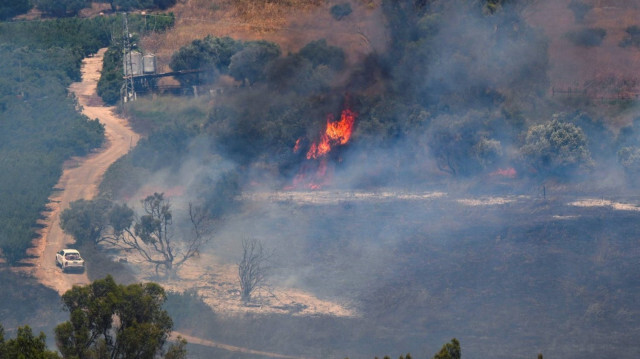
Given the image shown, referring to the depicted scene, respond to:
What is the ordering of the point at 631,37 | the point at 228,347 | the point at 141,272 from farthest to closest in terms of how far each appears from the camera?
the point at 631,37, the point at 141,272, the point at 228,347

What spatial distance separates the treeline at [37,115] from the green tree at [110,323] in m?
25.2

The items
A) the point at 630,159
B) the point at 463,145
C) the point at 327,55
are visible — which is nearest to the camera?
the point at 630,159

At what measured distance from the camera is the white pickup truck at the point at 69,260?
66375 mm

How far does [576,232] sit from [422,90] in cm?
2267

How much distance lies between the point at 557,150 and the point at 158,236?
3084 centimetres

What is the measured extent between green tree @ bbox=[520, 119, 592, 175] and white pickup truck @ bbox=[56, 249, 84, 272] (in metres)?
34.1

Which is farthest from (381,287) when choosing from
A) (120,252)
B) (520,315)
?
(120,252)

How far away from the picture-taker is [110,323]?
145 feet

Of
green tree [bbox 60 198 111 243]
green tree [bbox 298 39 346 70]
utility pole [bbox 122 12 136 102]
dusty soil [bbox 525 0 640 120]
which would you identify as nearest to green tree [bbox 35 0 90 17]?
utility pole [bbox 122 12 136 102]

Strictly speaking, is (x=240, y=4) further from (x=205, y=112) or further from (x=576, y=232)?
(x=576, y=232)

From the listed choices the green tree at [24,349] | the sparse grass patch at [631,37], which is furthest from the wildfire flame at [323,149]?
the green tree at [24,349]

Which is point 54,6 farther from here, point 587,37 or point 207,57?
point 587,37

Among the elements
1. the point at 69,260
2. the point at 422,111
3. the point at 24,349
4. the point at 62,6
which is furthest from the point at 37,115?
the point at 24,349

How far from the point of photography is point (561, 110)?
86.2 m
